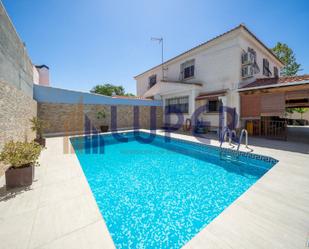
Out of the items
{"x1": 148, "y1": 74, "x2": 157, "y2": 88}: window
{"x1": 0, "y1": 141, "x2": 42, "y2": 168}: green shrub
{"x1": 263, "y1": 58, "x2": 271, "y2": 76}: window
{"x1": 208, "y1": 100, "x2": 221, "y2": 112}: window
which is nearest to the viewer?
{"x1": 0, "y1": 141, "x2": 42, "y2": 168}: green shrub

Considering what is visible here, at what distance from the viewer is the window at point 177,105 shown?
1506 cm

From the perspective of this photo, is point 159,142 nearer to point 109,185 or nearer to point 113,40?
point 109,185

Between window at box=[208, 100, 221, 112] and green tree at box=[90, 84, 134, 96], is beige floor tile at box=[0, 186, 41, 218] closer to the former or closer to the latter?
window at box=[208, 100, 221, 112]

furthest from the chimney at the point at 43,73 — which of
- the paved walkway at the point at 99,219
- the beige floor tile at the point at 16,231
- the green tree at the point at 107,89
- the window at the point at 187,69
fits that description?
the green tree at the point at 107,89

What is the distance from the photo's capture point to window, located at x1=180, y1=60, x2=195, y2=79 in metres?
15.0

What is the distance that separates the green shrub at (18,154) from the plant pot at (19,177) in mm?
125

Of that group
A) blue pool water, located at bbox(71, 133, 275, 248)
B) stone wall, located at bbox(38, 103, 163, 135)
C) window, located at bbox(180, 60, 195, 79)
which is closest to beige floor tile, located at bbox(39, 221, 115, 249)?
blue pool water, located at bbox(71, 133, 275, 248)

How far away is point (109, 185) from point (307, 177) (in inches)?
230

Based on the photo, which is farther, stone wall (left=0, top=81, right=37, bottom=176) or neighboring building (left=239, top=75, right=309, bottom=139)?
neighboring building (left=239, top=75, right=309, bottom=139)

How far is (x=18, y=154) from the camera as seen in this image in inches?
139

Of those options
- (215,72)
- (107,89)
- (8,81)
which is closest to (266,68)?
(215,72)

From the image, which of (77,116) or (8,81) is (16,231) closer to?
(8,81)

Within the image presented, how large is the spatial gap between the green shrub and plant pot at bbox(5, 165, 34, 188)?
A: 125 mm

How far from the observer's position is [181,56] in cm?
1547
